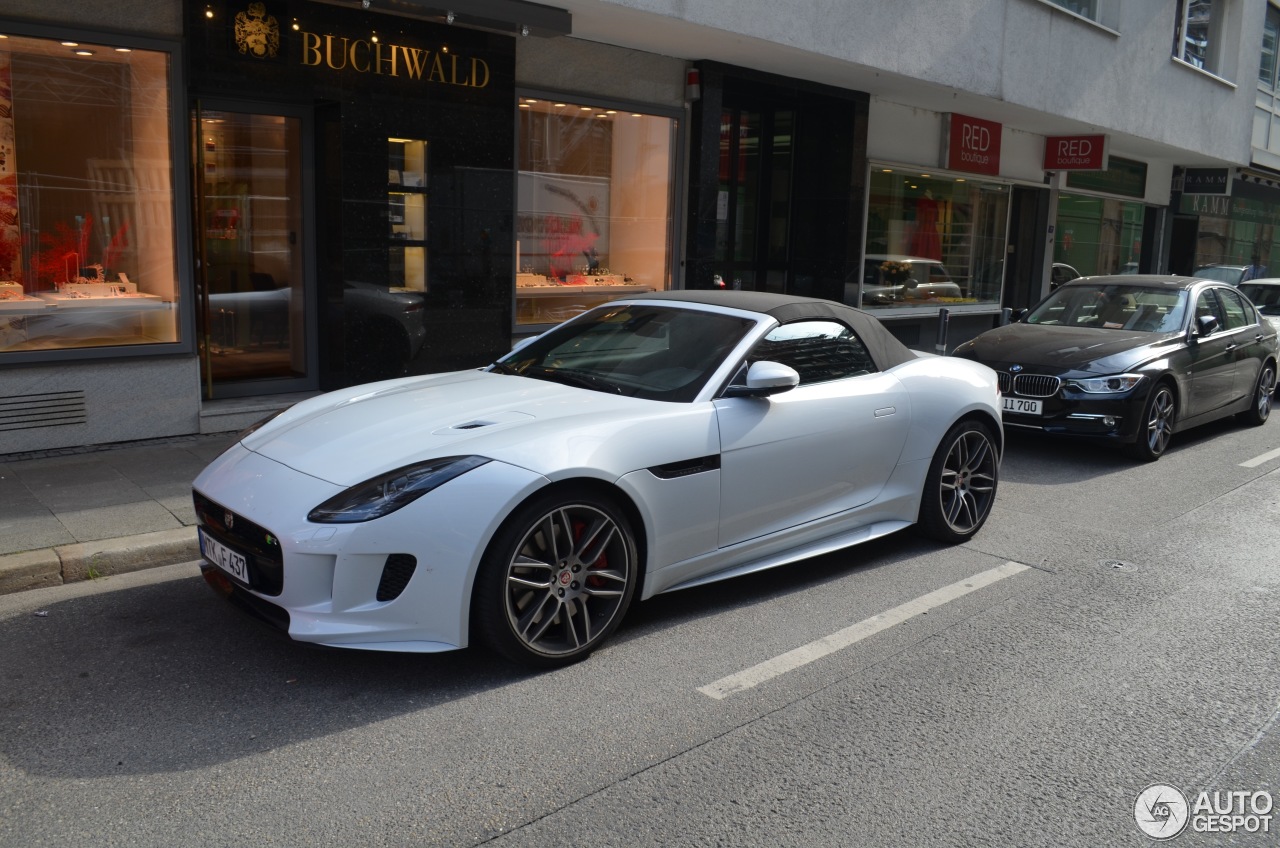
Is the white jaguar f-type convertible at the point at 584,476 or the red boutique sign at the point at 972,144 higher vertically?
the red boutique sign at the point at 972,144

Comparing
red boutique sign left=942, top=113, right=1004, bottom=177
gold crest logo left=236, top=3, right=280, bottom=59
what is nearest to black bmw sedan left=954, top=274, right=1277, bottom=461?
red boutique sign left=942, top=113, right=1004, bottom=177

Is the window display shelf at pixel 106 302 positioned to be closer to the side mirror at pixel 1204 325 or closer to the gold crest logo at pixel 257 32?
the gold crest logo at pixel 257 32

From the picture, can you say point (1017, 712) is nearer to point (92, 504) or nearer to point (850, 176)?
point (92, 504)

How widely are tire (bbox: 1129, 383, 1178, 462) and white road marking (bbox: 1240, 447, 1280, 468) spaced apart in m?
0.65

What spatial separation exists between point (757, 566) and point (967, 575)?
4.62 ft

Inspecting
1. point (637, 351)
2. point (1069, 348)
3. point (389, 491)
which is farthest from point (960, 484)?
point (389, 491)

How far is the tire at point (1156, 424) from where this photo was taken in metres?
8.95

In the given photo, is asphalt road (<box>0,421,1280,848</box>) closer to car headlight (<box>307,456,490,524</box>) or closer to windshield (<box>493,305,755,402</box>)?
car headlight (<box>307,456,490,524</box>)

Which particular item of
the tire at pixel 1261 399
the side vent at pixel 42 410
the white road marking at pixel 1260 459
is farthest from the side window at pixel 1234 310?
the side vent at pixel 42 410

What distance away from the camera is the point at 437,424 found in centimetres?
447

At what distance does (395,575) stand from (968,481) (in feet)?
12.5

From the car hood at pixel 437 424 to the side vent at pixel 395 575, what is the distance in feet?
1.18

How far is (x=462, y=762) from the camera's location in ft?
11.8

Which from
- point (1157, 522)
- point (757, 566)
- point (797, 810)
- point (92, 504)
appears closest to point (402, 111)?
point (92, 504)
